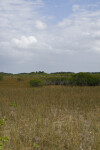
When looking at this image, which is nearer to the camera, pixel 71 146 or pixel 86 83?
pixel 71 146

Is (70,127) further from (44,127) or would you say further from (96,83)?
(96,83)

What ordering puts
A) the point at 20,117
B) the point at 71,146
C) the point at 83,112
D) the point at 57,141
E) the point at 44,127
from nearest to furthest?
the point at 71,146 < the point at 57,141 < the point at 44,127 < the point at 20,117 < the point at 83,112

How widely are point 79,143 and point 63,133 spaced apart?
709 mm

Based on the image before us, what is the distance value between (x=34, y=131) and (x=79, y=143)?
1203mm

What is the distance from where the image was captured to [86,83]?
2169cm

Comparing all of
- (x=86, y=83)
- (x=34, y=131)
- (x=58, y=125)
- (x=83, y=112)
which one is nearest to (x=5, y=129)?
(x=34, y=131)

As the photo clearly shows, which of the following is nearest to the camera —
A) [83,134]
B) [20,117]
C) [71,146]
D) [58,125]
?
[71,146]

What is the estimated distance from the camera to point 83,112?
23.9 feet

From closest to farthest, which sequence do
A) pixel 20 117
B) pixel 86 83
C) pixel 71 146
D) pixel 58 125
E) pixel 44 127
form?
pixel 71 146, pixel 44 127, pixel 58 125, pixel 20 117, pixel 86 83

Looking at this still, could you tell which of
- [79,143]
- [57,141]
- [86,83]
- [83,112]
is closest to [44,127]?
[57,141]

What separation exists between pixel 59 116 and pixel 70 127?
5.81ft

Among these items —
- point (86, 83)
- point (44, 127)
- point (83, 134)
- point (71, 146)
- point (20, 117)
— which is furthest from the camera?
point (86, 83)

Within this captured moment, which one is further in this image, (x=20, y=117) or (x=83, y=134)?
(x=20, y=117)

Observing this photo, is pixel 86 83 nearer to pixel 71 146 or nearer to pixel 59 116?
pixel 59 116
